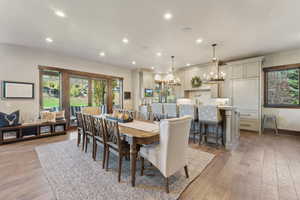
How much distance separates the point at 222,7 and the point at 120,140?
3002 mm

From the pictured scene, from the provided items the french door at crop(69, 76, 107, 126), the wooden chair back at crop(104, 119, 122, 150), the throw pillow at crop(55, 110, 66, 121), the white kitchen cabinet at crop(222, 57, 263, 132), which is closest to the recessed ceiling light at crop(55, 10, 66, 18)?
the wooden chair back at crop(104, 119, 122, 150)

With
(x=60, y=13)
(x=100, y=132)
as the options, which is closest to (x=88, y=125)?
(x=100, y=132)

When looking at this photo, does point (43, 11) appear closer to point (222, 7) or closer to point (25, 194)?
point (25, 194)

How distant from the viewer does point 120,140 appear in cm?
203

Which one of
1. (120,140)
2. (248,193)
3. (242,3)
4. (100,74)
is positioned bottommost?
(248,193)

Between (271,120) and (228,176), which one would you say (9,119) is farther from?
(271,120)

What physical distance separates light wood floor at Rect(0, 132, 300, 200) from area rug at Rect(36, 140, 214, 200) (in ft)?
0.40

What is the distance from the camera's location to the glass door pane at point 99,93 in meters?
6.21

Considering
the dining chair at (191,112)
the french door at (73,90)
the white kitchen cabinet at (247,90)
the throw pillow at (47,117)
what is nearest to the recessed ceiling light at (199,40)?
the dining chair at (191,112)

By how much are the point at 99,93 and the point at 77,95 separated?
100cm

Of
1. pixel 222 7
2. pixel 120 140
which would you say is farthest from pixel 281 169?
pixel 222 7

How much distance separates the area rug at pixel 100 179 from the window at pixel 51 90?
8.61 ft

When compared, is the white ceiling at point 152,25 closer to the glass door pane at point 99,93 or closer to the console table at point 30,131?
the glass door pane at point 99,93

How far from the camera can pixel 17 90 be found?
14.0 feet
